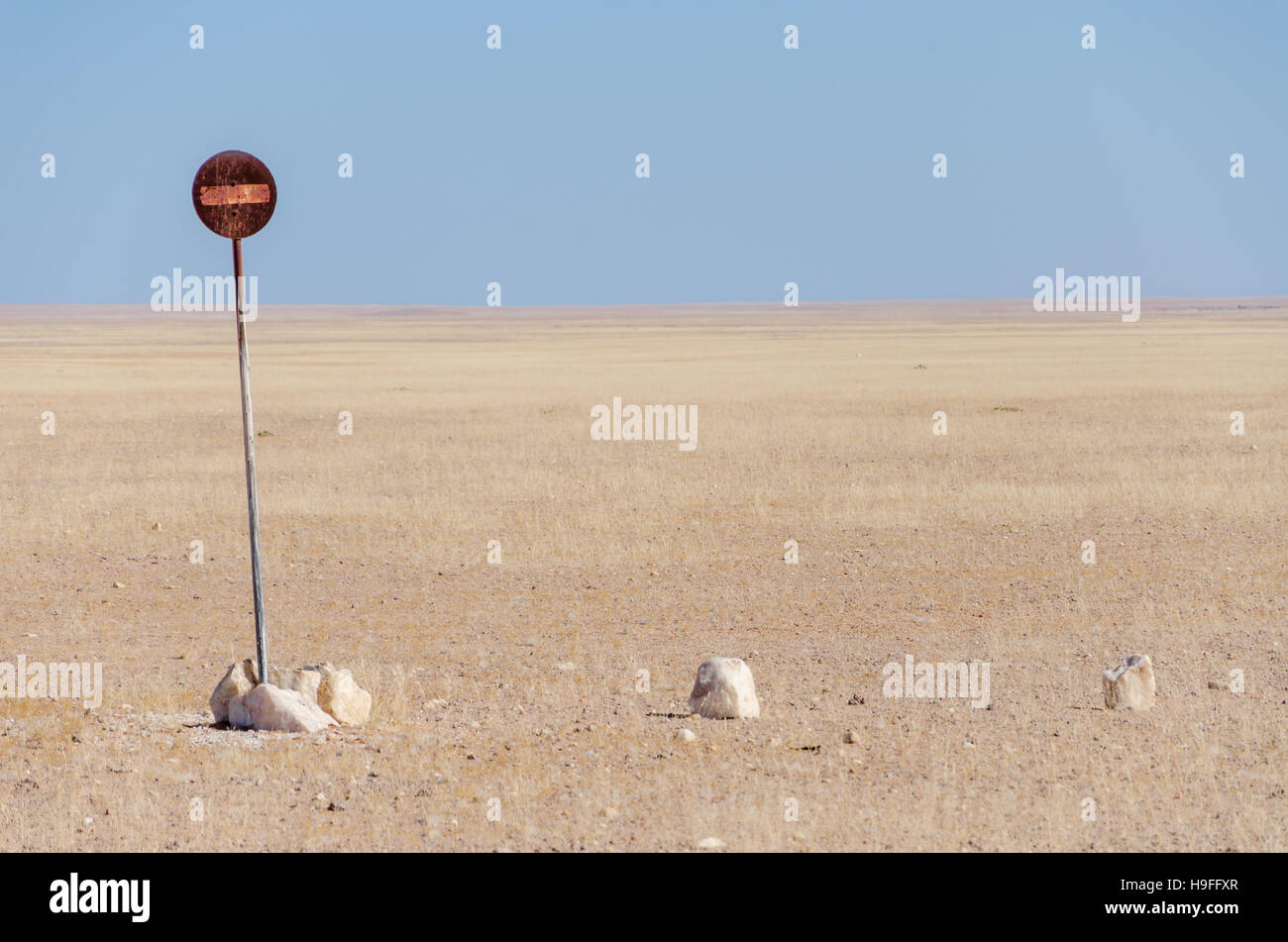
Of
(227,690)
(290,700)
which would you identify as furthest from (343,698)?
(227,690)

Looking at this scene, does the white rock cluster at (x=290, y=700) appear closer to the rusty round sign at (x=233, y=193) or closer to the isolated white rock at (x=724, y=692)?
the isolated white rock at (x=724, y=692)

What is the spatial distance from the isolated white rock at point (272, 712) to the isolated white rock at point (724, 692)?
7.77 ft

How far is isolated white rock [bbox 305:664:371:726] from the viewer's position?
945 centimetres

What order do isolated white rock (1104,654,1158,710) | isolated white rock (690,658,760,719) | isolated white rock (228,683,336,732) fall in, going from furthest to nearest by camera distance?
isolated white rock (1104,654,1158,710)
isolated white rock (690,658,760,719)
isolated white rock (228,683,336,732)

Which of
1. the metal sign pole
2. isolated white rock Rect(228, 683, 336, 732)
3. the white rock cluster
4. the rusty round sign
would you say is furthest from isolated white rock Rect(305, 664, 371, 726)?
the rusty round sign

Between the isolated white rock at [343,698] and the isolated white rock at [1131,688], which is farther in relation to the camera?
the isolated white rock at [1131,688]

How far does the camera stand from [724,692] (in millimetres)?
9531

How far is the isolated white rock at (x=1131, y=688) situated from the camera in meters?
9.68

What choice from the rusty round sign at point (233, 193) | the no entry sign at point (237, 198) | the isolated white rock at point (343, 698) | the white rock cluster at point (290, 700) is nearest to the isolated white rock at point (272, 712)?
the white rock cluster at point (290, 700)

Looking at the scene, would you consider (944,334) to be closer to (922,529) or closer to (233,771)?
(922,529)

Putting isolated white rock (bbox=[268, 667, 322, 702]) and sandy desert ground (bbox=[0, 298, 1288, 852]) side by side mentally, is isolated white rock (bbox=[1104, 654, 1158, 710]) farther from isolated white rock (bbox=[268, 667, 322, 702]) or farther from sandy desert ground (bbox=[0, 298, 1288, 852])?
isolated white rock (bbox=[268, 667, 322, 702])

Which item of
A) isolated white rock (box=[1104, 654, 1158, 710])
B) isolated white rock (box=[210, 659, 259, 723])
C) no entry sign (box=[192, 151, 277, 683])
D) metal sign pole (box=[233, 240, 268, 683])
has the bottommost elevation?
isolated white rock (box=[1104, 654, 1158, 710])

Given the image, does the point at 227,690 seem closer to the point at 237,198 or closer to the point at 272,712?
the point at 272,712
